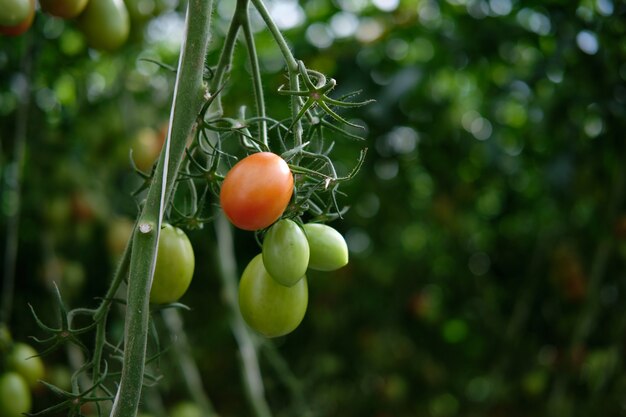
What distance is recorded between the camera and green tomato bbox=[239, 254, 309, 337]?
0.64m

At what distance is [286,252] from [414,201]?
4.99 feet

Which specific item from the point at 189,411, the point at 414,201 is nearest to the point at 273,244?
the point at 189,411

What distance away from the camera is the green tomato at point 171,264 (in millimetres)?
643

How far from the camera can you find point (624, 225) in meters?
1.67

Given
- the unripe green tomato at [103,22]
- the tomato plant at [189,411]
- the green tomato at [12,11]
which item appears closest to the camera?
the green tomato at [12,11]

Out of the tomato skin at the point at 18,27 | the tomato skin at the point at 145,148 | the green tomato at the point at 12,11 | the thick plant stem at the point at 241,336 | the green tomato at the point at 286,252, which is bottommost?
the thick plant stem at the point at 241,336

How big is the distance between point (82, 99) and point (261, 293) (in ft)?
4.04

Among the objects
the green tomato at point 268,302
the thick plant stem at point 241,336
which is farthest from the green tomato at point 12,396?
the green tomato at point 268,302

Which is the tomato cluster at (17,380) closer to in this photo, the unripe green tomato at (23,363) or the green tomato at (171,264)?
the unripe green tomato at (23,363)

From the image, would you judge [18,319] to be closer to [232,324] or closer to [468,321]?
[232,324]

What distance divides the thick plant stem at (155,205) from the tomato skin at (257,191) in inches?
2.0

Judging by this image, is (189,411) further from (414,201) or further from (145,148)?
(414,201)

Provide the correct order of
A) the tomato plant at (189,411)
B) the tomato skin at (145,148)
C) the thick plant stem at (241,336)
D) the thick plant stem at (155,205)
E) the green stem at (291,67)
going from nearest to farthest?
the thick plant stem at (155,205) < the green stem at (291,67) < the thick plant stem at (241,336) < the tomato plant at (189,411) < the tomato skin at (145,148)

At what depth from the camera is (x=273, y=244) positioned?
0.60 meters
